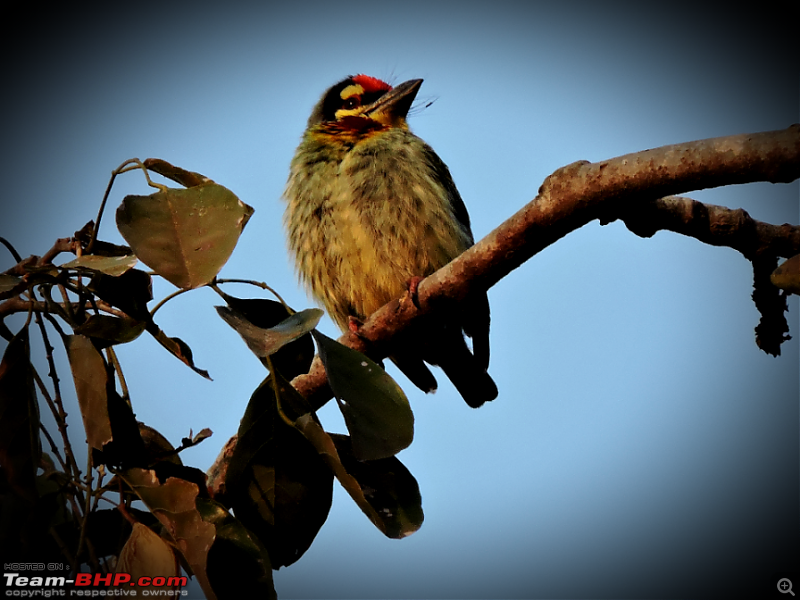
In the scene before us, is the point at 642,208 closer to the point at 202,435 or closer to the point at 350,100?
the point at 202,435

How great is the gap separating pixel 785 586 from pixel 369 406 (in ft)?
9.71

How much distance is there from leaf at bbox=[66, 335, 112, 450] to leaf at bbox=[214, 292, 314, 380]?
0.96 feet

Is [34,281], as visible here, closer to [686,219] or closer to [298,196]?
[686,219]

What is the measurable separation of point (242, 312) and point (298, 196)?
202 centimetres

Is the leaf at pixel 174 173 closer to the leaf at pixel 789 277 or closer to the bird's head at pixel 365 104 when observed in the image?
the leaf at pixel 789 277

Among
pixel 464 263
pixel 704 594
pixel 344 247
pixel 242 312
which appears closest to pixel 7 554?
pixel 242 312

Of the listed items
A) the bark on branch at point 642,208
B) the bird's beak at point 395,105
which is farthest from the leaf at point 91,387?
the bird's beak at point 395,105

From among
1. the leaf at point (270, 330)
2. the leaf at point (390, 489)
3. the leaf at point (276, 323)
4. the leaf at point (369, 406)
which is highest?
the leaf at point (276, 323)

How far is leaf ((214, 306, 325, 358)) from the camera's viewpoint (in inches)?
51.1

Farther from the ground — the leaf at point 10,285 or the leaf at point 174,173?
the leaf at point 174,173

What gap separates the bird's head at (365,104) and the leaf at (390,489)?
2352mm

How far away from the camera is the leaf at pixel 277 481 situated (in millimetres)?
1595

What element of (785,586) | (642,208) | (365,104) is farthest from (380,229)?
(785,586)

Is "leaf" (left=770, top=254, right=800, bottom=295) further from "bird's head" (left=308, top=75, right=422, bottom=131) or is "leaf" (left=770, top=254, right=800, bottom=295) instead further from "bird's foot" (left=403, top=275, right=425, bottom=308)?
"bird's head" (left=308, top=75, right=422, bottom=131)
